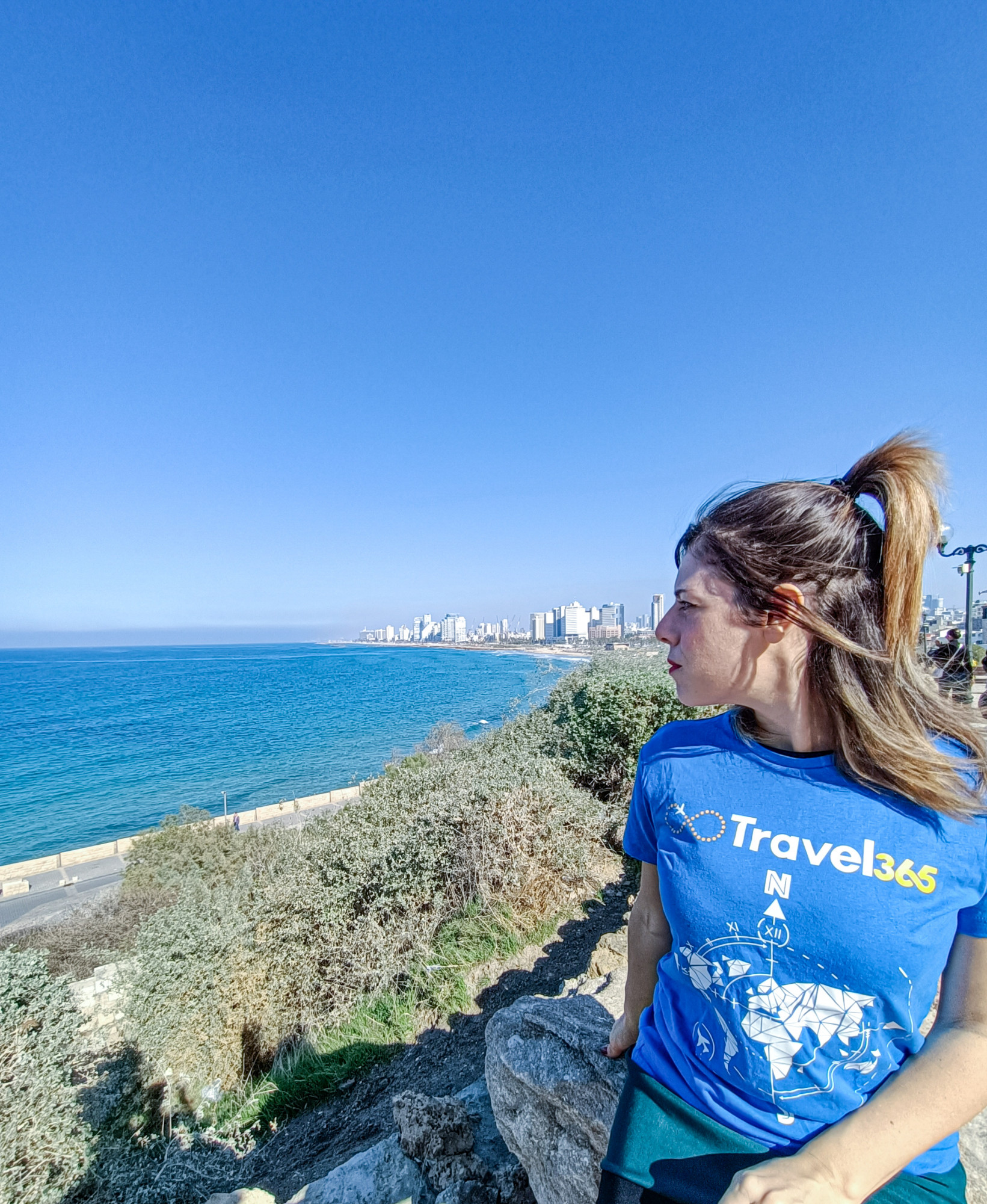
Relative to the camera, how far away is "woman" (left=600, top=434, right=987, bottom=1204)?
86cm

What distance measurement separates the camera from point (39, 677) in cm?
11450

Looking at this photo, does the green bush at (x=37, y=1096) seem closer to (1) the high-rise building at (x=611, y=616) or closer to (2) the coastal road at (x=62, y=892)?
(2) the coastal road at (x=62, y=892)

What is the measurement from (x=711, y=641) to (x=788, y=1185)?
2.67ft

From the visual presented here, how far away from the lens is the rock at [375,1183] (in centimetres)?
222

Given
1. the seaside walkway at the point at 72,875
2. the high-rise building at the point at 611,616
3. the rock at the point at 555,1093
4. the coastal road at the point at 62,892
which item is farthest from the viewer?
the high-rise building at the point at 611,616

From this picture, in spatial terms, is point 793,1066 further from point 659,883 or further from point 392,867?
point 392,867

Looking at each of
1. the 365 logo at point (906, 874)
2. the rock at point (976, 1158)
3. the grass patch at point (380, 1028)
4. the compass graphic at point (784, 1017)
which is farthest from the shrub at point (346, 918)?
the 365 logo at point (906, 874)

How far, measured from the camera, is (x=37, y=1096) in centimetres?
358

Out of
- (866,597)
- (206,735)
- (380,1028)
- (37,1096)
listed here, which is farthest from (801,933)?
(206,735)

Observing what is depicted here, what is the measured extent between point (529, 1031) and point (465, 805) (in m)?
3.13

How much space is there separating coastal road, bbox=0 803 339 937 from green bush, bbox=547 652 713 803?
9.05 meters

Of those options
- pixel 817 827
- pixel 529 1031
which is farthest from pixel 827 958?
pixel 529 1031

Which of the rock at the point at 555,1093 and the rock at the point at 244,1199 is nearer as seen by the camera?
the rock at the point at 555,1093

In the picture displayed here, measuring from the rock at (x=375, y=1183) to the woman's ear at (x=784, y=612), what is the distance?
261 cm
